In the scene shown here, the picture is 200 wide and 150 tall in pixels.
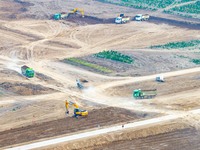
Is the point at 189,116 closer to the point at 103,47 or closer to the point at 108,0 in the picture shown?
the point at 103,47

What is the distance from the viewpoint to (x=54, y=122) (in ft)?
161

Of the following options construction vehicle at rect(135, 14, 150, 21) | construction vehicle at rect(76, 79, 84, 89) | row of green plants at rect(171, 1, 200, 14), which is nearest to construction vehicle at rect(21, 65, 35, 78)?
construction vehicle at rect(76, 79, 84, 89)

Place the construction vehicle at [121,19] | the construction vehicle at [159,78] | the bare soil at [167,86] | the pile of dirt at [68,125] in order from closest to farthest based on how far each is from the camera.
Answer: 1. the pile of dirt at [68,125]
2. the bare soil at [167,86]
3. the construction vehicle at [159,78]
4. the construction vehicle at [121,19]

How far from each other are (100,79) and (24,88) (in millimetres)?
12073

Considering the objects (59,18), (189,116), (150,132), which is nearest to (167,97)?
(189,116)

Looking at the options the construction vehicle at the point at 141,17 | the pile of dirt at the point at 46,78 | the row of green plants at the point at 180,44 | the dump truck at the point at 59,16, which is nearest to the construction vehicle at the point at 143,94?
the pile of dirt at the point at 46,78

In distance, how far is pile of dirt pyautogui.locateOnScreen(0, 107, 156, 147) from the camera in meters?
45.8

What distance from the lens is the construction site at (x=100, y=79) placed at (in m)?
45.9

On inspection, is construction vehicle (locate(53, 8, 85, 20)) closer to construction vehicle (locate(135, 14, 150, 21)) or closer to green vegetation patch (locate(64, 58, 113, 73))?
construction vehicle (locate(135, 14, 150, 21))

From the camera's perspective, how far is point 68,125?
158ft

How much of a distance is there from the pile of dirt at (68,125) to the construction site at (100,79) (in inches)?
4.7

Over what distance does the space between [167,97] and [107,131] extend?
1336 cm

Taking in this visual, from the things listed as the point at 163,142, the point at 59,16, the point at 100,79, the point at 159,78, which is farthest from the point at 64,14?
the point at 163,142

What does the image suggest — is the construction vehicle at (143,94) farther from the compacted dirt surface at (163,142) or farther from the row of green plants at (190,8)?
the row of green plants at (190,8)
